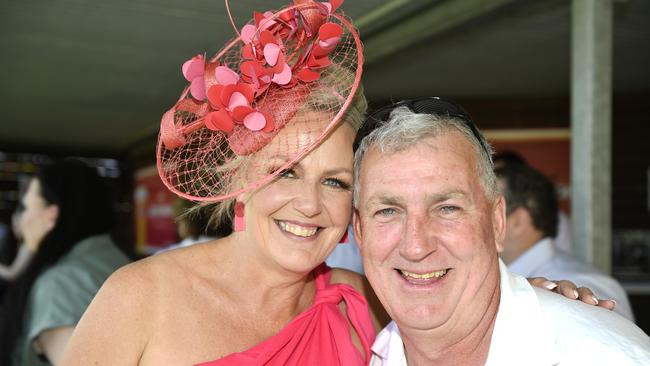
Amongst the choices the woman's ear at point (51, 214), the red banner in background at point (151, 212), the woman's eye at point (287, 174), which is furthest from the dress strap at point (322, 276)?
the red banner in background at point (151, 212)

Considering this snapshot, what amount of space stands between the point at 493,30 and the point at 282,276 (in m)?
5.62

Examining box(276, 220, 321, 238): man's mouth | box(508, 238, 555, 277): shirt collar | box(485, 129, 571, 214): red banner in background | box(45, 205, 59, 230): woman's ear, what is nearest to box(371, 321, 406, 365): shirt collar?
box(276, 220, 321, 238): man's mouth

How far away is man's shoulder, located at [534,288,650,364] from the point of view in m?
1.58

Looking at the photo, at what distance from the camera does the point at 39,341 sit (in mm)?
3266

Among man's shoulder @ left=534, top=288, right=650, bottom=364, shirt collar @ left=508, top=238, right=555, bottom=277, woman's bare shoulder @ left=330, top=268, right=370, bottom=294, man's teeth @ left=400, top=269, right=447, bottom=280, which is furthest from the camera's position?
shirt collar @ left=508, top=238, right=555, bottom=277

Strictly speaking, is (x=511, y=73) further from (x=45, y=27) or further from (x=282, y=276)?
(x=282, y=276)

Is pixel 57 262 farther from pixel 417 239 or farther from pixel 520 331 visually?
pixel 520 331

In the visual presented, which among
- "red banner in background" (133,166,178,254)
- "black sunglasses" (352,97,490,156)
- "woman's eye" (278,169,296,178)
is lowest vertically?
"red banner in background" (133,166,178,254)

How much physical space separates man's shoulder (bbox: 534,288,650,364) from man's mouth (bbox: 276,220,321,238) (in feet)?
2.11

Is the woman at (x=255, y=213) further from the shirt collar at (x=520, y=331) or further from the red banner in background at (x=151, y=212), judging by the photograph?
the red banner in background at (x=151, y=212)

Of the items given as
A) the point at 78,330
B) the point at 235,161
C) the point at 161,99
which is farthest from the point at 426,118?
the point at 161,99

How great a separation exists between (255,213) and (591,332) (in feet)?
3.20

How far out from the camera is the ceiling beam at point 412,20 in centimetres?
593

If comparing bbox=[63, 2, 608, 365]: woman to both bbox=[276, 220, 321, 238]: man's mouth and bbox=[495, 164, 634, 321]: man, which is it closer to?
bbox=[276, 220, 321, 238]: man's mouth
